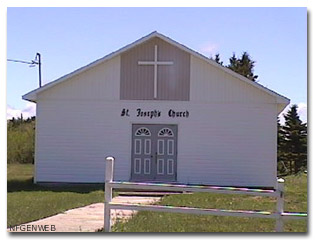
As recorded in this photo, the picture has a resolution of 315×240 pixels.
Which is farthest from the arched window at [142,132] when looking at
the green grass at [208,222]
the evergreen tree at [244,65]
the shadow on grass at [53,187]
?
the evergreen tree at [244,65]

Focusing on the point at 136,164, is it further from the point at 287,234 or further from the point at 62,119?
the point at 287,234

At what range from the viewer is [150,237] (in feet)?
30.4

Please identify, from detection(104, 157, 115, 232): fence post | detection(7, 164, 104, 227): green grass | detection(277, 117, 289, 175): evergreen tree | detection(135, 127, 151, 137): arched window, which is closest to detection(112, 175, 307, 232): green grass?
detection(104, 157, 115, 232): fence post

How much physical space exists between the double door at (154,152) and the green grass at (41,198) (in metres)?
1.69

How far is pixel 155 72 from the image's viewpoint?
73.8 ft

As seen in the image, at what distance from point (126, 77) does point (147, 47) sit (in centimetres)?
136

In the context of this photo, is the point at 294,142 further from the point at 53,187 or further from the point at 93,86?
the point at 53,187

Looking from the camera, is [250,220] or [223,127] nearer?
[250,220]

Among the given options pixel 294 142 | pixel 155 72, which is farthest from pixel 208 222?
pixel 294 142

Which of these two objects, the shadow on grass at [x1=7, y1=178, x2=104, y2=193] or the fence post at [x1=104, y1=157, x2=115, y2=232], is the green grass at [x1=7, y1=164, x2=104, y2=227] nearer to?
the shadow on grass at [x1=7, y1=178, x2=104, y2=193]

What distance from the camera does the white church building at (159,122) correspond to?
74.1ft

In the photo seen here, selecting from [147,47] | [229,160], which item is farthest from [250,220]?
[147,47]

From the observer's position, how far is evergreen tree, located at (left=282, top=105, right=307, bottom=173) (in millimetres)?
42438

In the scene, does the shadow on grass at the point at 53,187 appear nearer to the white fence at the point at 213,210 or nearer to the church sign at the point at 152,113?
the church sign at the point at 152,113
